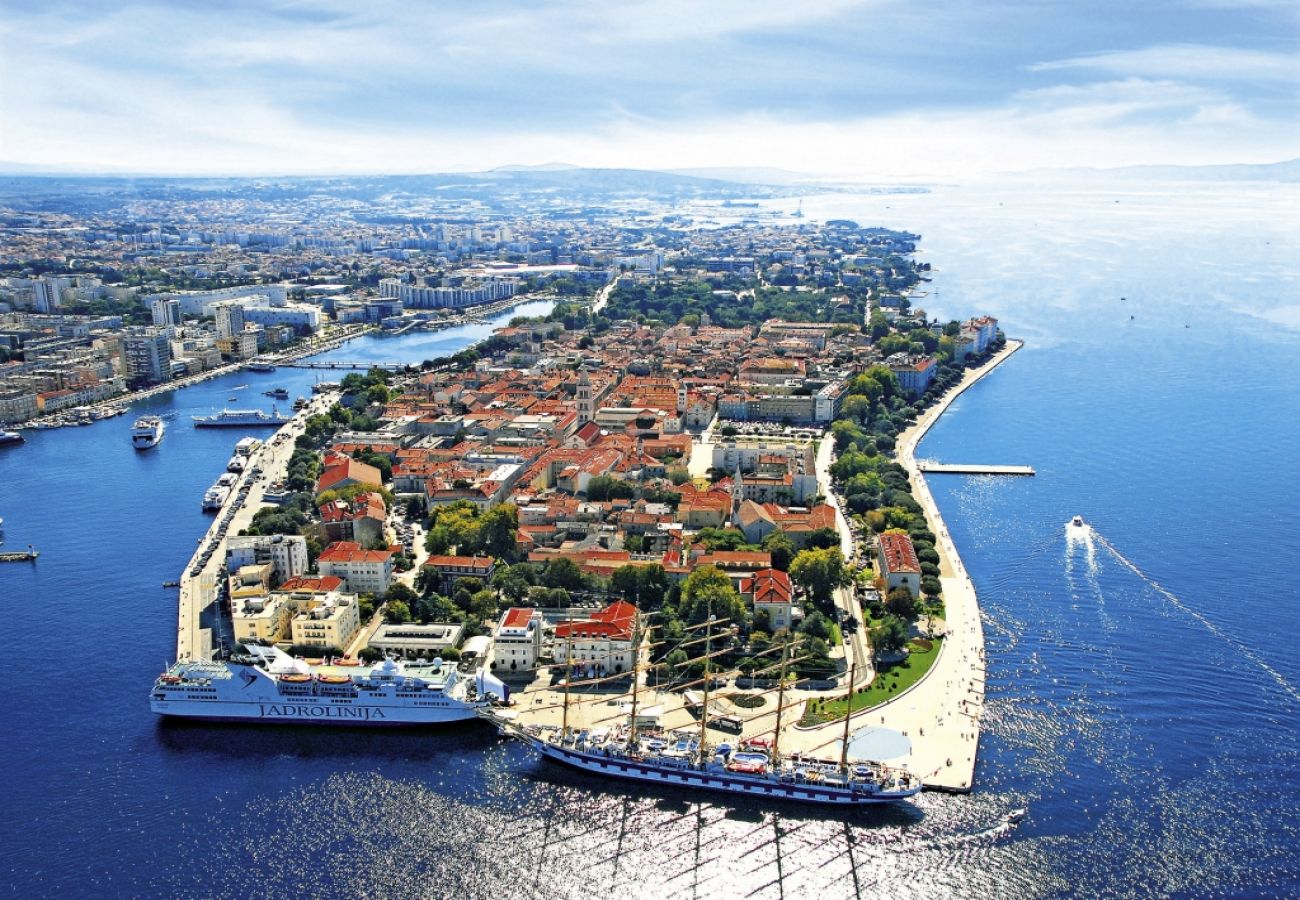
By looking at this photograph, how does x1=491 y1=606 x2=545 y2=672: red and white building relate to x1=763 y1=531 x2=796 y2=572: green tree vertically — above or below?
below

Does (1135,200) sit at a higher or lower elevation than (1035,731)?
higher

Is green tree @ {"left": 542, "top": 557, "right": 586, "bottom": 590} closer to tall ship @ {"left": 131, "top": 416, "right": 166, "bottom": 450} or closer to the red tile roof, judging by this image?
the red tile roof

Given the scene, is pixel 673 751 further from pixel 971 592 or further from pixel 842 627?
pixel 971 592

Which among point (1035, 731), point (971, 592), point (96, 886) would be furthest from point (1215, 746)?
point (96, 886)

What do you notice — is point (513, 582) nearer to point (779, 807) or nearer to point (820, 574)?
point (820, 574)

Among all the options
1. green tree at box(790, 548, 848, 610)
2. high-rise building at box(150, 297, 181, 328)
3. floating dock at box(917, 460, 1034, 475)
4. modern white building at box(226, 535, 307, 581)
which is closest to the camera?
green tree at box(790, 548, 848, 610)

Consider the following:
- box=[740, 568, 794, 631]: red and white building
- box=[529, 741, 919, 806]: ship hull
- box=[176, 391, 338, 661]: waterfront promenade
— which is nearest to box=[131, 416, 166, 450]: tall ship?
box=[176, 391, 338, 661]: waterfront promenade
